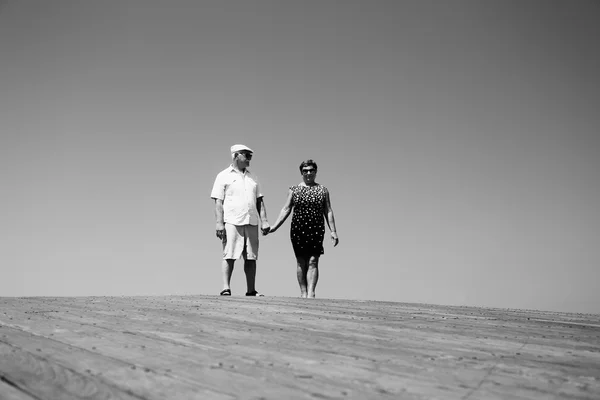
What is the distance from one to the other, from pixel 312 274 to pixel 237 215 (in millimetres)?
1200

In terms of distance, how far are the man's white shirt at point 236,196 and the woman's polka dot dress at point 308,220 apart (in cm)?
59

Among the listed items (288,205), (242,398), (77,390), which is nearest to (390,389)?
(242,398)

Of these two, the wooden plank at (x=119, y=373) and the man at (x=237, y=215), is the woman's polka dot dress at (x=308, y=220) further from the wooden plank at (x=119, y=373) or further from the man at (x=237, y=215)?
the wooden plank at (x=119, y=373)

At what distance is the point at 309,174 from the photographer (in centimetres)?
762

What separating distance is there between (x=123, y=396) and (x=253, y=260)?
5.67 meters

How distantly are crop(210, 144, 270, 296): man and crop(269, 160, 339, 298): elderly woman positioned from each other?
1.83 feet

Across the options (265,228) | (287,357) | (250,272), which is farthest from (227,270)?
(287,357)

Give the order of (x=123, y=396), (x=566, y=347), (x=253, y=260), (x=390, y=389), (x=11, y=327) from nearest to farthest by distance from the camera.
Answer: (x=123, y=396) → (x=390, y=389) → (x=566, y=347) → (x=11, y=327) → (x=253, y=260)

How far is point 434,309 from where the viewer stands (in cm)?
471

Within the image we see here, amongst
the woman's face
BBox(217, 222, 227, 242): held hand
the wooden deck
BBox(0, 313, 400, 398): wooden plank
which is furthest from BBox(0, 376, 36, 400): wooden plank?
the woman's face

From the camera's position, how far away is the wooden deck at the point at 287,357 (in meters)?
1.62

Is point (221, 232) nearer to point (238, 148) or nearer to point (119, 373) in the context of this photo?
point (238, 148)

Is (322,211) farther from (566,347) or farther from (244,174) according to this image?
(566,347)

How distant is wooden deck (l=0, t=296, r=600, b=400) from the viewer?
5.32 ft
